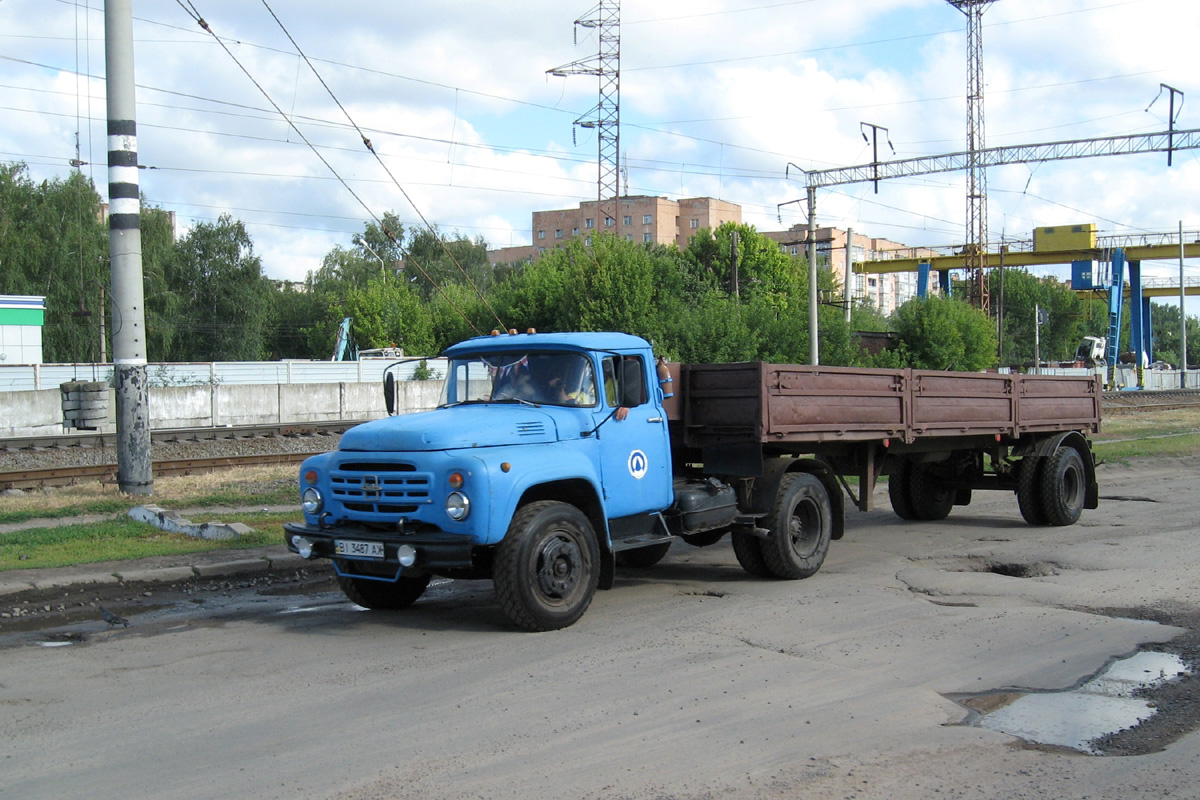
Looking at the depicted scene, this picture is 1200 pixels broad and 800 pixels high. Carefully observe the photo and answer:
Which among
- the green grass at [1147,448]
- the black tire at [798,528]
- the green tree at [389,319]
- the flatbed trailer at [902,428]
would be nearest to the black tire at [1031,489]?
the flatbed trailer at [902,428]

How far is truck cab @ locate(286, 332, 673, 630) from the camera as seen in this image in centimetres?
717

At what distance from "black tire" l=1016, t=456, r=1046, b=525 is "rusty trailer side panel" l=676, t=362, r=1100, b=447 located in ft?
1.52

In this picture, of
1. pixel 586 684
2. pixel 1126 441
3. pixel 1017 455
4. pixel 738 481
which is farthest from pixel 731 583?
pixel 1126 441

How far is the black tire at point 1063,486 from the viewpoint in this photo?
43.0 feet

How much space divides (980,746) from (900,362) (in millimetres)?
41244

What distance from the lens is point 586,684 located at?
6.22m

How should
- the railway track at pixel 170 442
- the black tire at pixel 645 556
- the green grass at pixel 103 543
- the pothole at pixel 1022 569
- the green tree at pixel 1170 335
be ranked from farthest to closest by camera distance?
the green tree at pixel 1170 335
the railway track at pixel 170 442
the black tire at pixel 645 556
the green grass at pixel 103 543
the pothole at pixel 1022 569

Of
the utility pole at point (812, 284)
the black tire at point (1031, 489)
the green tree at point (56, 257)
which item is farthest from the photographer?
the green tree at point (56, 257)

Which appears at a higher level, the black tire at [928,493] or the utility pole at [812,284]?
the utility pole at [812,284]

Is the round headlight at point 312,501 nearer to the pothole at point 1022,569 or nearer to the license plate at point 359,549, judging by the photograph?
the license plate at point 359,549

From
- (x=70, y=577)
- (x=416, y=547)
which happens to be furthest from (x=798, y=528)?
(x=70, y=577)

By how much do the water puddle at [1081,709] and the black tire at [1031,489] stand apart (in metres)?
6.85

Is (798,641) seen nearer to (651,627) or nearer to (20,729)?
(651,627)

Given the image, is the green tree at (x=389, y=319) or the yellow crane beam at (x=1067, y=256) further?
the green tree at (x=389, y=319)
